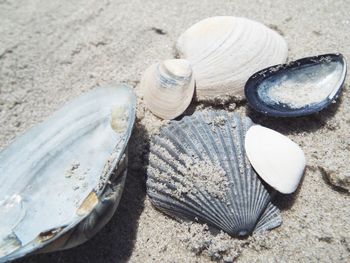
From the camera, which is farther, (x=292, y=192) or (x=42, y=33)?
(x=42, y=33)

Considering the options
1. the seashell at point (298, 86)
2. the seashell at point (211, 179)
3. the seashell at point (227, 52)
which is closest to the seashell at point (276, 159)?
the seashell at point (211, 179)

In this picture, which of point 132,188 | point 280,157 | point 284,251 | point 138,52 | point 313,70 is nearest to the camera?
point 284,251

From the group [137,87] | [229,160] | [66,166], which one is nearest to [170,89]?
[137,87]

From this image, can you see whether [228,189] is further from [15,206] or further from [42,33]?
[42,33]

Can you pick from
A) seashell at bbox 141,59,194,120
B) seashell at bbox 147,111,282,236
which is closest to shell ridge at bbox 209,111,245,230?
seashell at bbox 147,111,282,236

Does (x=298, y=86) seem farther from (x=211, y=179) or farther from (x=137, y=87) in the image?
(x=137, y=87)

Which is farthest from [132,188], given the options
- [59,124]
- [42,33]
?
[42,33]
